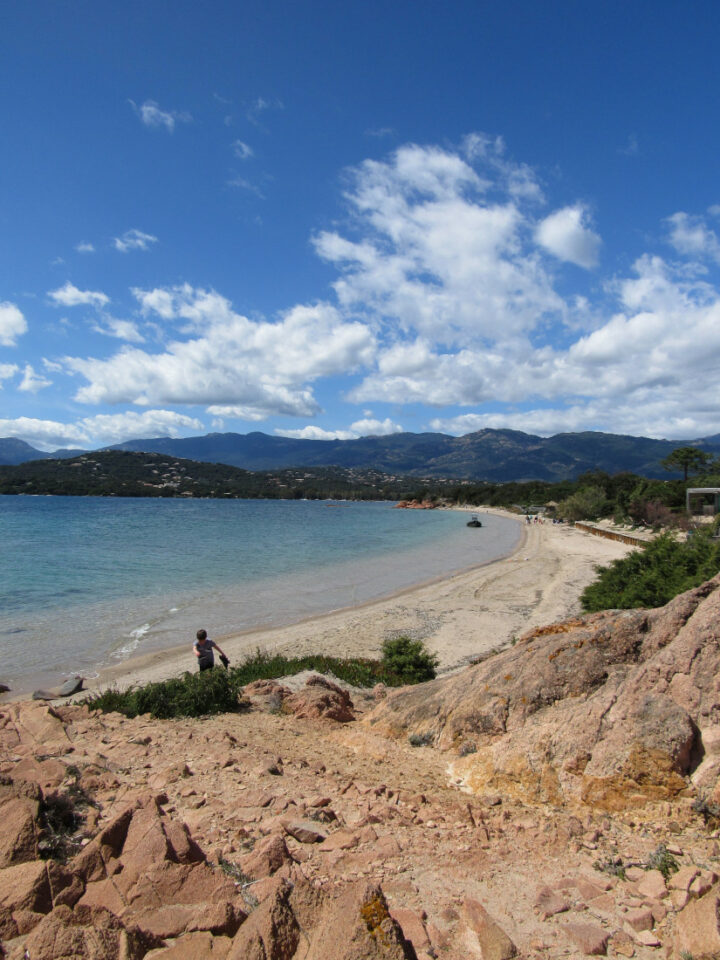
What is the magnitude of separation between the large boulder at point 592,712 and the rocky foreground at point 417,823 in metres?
0.02

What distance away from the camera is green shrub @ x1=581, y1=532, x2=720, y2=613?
12.7 meters

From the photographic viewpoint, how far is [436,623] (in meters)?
20.1

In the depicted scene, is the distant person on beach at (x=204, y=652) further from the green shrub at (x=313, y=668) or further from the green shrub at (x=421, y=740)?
the green shrub at (x=421, y=740)

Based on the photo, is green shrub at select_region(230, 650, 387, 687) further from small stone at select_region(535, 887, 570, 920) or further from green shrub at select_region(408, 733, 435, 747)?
small stone at select_region(535, 887, 570, 920)

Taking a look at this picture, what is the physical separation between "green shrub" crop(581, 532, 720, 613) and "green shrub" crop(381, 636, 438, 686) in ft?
18.0

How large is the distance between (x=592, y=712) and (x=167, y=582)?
28.0 meters

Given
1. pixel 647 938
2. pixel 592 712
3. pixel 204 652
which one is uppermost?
pixel 592 712

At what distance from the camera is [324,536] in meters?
61.5

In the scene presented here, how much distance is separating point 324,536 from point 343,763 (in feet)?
181

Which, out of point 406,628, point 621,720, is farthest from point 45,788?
point 406,628

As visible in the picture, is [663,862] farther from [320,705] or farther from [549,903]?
[320,705]

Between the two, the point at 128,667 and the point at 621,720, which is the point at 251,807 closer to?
the point at 621,720

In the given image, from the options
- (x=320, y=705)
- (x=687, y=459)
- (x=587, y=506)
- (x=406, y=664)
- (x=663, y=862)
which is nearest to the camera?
(x=663, y=862)

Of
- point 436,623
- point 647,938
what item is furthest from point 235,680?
point 436,623
